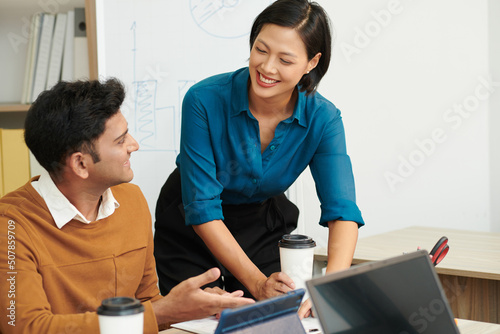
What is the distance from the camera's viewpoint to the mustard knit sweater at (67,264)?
4.26ft

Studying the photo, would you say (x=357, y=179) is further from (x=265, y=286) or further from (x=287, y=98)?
(x=265, y=286)

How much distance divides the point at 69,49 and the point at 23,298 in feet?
4.79

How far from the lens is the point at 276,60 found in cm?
168

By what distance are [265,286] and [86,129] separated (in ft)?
1.96

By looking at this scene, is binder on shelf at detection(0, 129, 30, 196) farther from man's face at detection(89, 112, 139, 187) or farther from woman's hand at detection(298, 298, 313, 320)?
woman's hand at detection(298, 298, 313, 320)

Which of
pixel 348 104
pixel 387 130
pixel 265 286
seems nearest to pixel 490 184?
pixel 387 130

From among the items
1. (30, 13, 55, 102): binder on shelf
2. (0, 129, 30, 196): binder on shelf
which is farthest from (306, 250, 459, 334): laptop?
(30, 13, 55, 102): binder on shelf

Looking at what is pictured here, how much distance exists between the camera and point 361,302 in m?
0.99

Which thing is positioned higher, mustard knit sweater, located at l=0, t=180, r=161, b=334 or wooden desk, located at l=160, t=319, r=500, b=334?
mustard knit sweater, located at l=0, t=180, r=161, b=334

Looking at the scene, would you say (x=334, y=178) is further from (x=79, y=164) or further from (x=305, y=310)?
(x=79, y=164)

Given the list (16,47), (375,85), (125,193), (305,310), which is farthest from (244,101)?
(375,85)

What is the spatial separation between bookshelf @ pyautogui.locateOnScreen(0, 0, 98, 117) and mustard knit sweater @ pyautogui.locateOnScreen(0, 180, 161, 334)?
106 cm

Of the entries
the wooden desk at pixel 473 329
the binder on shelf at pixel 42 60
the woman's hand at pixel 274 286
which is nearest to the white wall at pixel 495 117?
the wooden desk at pixel 473 329

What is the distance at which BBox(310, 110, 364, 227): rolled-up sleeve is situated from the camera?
1.79 metres
